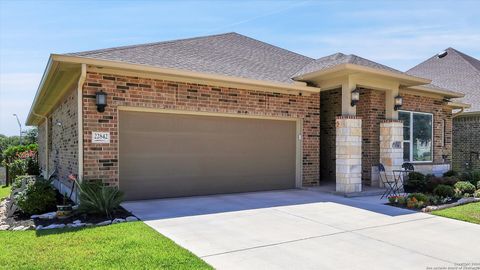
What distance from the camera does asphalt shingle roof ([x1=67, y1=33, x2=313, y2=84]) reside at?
851 cm

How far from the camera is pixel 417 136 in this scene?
40.4 feet

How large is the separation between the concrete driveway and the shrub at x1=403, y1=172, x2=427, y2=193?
2.60 meters

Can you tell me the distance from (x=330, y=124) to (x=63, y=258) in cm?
980

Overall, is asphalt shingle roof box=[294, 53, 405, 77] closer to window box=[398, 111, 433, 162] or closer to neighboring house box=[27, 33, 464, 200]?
neighboring house box=[27, 33, 464, 200]

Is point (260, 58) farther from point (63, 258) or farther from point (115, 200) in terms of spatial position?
point (63, 258)

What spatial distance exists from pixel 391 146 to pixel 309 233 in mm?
6126

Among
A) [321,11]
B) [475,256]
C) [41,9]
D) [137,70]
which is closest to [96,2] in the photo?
[41,9]

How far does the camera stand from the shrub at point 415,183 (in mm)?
10055

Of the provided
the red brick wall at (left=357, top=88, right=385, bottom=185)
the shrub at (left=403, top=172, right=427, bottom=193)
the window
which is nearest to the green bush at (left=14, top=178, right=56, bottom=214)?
the red brick wall at (left=357, top=88, right=385, bottom=185)

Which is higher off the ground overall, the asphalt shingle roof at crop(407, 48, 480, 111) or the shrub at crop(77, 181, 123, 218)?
the asphalt shingle roof at crop(407, 48, 480, 111)

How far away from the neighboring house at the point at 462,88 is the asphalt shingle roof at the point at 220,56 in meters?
8.48

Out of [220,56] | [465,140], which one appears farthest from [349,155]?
[465,140]

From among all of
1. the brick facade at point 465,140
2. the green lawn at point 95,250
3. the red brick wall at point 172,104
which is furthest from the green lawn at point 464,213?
the brick facade at point 465,140

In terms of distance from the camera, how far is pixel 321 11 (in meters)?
10.8
